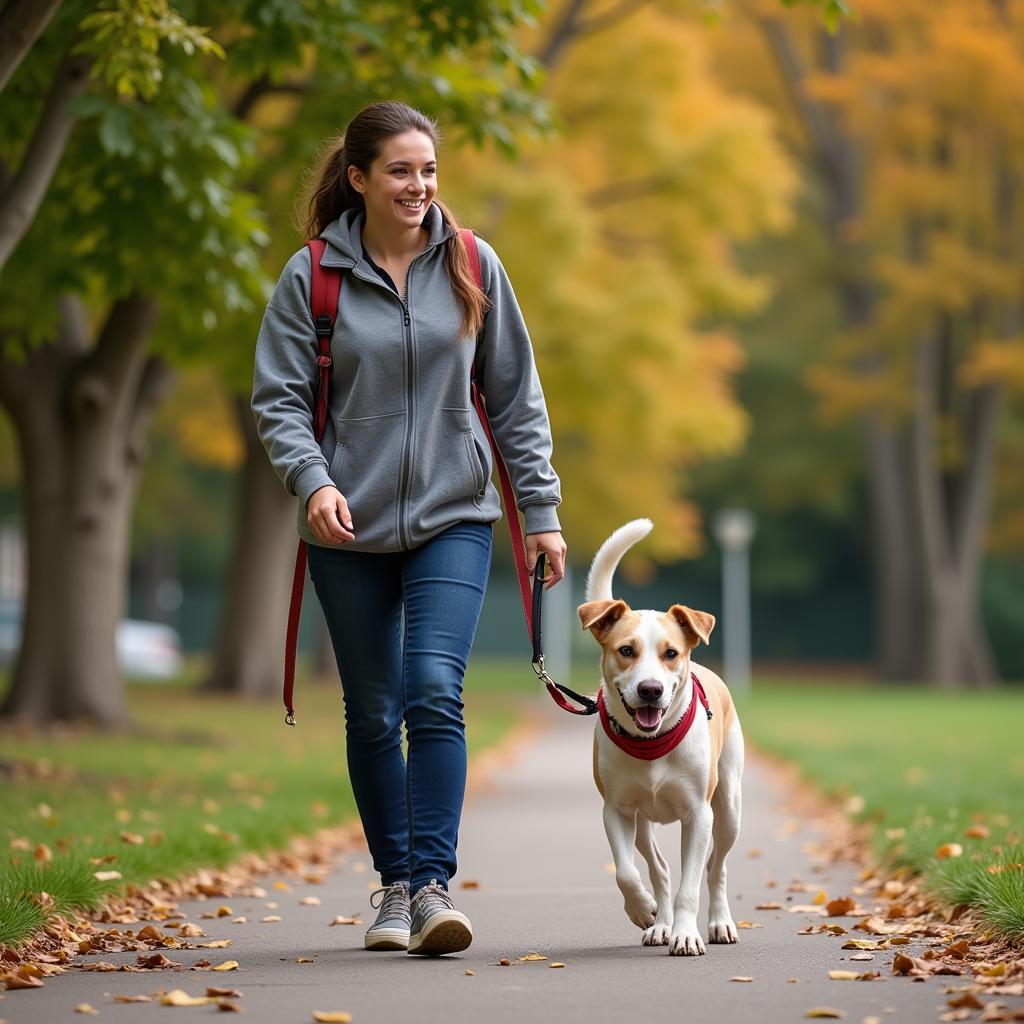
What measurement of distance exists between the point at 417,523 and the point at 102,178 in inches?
233

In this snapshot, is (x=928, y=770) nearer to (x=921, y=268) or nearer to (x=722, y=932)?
(x=722, y=932)

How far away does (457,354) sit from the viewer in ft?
17.6

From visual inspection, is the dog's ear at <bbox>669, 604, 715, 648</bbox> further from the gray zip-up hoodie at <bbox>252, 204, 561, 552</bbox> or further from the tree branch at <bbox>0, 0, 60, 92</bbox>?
the tree branch at <bbox>0, 0, 60, 92</bbox>

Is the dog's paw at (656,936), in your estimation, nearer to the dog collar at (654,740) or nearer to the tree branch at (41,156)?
the dog collar at (654,740)

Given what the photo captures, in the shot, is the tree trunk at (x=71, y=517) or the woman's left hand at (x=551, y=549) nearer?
the woman's left hand at (x=551, y=549)

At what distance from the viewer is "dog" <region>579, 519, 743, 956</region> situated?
5180 millimetres

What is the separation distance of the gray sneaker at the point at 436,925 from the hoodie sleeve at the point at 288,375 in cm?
123

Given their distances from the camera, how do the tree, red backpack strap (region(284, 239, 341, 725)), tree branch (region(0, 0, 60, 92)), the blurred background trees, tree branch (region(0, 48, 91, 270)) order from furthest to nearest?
1. the tree
2. the blurred background trees
3. tree branch (region(0, 48, 91, 270))
4. tree branch (region(0, 0, 60, 92))
5. red backpack strap (region(284, 239, 341, 725))

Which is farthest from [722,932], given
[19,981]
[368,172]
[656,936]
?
[368,172]

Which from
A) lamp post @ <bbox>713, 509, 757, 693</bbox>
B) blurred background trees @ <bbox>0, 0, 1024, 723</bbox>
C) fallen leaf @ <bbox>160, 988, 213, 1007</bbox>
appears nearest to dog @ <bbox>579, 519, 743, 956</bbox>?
fallen leaf @ <bbox>160, 988, 213, 1007</bbox>

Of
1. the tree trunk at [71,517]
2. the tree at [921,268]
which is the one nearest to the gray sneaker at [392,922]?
the tree trunk at [71,517]

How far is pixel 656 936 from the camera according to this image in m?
5.43

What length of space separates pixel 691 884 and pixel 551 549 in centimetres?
107

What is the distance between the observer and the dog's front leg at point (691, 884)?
5.20 m
